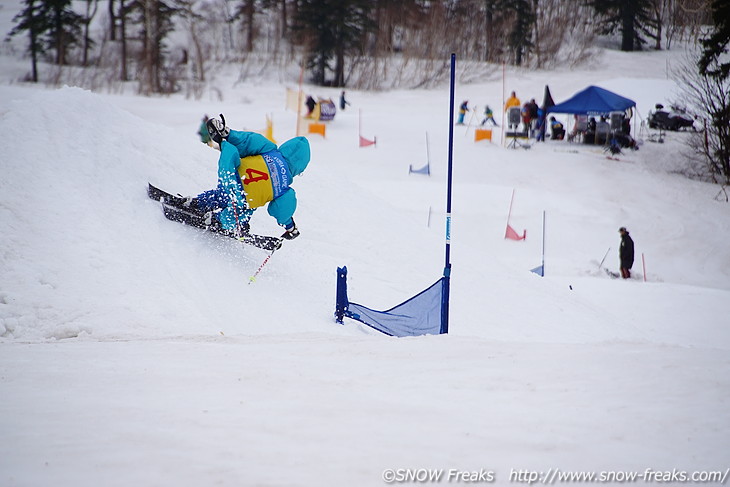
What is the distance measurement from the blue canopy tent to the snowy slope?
10.8 m

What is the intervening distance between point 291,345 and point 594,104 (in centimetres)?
2269

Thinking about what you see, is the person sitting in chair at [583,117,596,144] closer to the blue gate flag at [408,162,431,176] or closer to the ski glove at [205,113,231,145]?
the blue gate flag at [408,162,431,176]

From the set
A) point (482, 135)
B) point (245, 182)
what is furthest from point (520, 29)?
point (245, 182)

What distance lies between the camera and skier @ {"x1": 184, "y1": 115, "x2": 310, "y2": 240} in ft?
24.0

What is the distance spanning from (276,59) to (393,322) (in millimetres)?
40596

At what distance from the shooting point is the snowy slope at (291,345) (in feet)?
10.1

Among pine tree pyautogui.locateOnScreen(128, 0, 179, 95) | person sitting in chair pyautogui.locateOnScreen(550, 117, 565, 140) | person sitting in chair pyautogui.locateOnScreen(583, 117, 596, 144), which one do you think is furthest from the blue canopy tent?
pine tree pyautogui.locateOnScreen(128, 0, 179, 95)

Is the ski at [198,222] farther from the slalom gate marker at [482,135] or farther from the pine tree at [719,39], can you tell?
the pine tree at [719,39]

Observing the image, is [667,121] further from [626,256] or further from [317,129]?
[626,256]

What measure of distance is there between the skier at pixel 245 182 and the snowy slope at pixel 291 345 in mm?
389

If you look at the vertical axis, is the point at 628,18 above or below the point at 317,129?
above

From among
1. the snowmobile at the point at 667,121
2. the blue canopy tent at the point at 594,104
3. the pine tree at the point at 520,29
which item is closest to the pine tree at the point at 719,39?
the blue canopy tent at the point at 594,104

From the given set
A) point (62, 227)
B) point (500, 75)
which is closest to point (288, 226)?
point (62, 227)

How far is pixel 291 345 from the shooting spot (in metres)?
5.41
